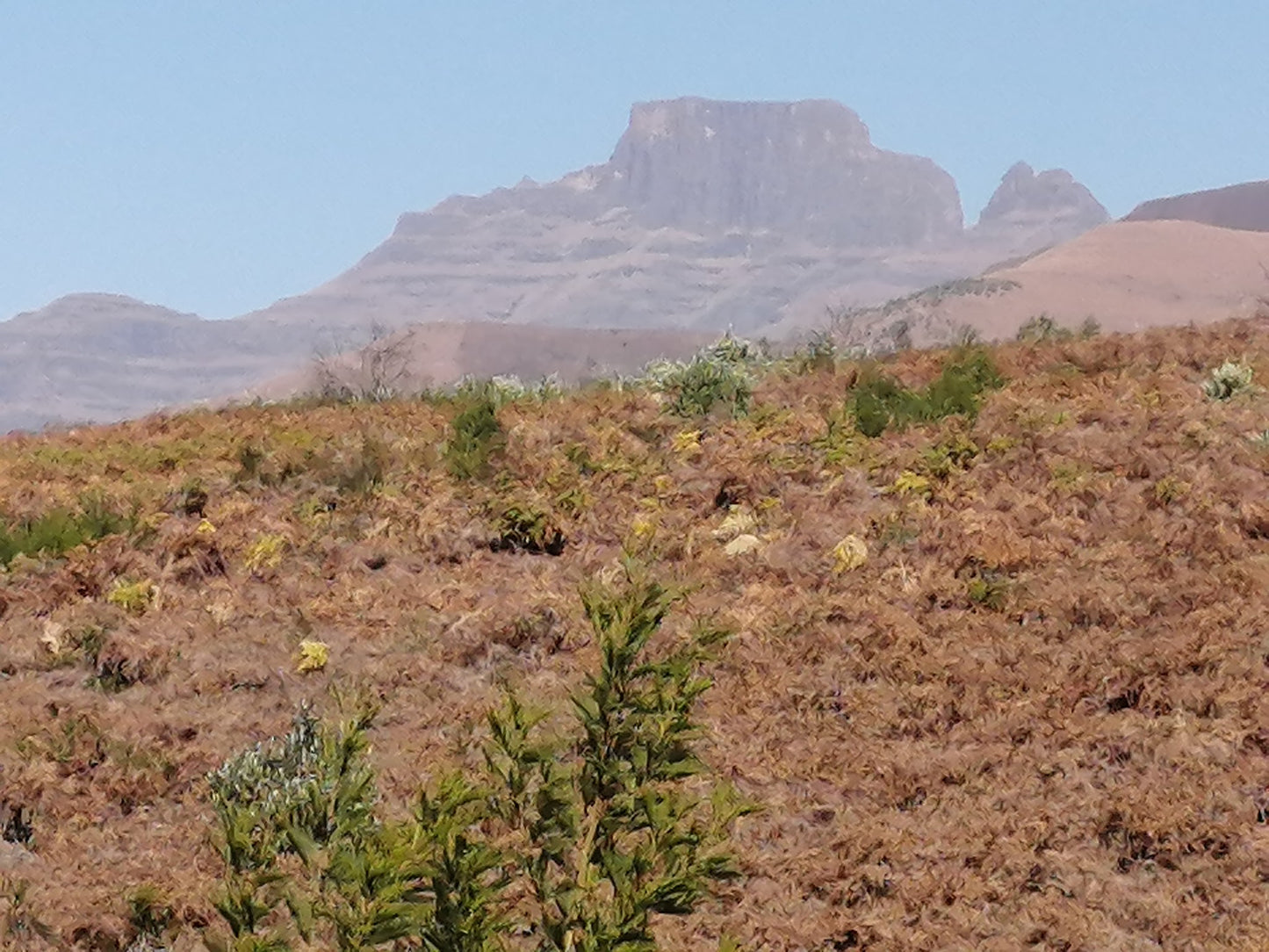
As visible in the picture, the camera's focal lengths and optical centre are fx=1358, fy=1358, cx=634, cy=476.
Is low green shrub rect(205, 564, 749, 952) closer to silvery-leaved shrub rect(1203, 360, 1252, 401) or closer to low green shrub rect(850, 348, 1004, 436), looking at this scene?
low green shrub rect(850, 348, 1004, 436)

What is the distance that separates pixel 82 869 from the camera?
731 cm

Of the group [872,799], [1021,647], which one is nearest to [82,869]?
[872,799]

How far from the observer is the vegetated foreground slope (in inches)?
265

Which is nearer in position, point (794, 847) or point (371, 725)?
point (794, 847)

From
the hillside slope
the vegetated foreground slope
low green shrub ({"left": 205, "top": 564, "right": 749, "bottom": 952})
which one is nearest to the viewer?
low green shrub ({"left": 205, "top": 564, "right": 749, "bottom": 952})

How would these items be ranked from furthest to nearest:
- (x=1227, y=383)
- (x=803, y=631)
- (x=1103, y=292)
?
1. (x=1103, y=292)
2. (x=1227, y=383)
3. (x=803, y=631)

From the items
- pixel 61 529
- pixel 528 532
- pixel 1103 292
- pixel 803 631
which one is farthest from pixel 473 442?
pixel 1103 292

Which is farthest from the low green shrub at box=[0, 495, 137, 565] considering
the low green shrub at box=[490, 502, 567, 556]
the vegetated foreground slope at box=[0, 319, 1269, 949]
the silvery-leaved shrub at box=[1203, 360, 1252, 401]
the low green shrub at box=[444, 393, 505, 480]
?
the silvery-leaved shrub at box=[1203, 360, 1252, 401]

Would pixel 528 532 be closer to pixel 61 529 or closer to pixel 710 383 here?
pixel 710 383

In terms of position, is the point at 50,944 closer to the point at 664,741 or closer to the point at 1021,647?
the point at 664,741

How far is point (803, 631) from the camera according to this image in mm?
9070

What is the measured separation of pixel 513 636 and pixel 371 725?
1.33 m

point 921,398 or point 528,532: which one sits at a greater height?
point 921,398

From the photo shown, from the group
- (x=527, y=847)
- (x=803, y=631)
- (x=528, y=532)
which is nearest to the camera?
(x=527, y=847)
